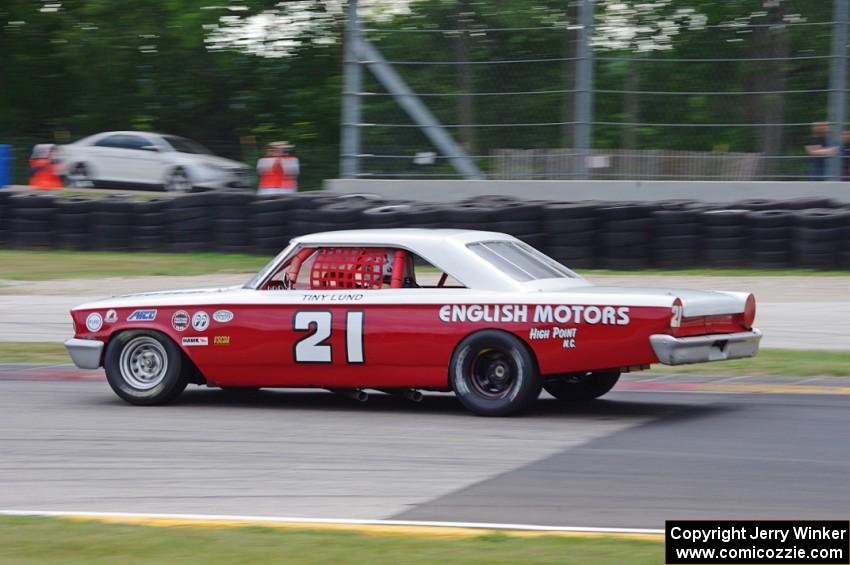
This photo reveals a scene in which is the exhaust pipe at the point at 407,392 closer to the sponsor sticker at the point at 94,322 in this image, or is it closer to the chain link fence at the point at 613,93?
the sponsor sticker at the point at 94,322

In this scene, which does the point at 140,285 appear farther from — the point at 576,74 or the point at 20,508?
the point at 20,508

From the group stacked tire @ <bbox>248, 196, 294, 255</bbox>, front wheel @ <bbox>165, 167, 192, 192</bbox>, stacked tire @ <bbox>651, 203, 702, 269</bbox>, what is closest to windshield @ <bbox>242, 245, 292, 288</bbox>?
stacked tire @ <bbox>651, 203, 702, 269</bbox>

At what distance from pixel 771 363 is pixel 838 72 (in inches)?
392

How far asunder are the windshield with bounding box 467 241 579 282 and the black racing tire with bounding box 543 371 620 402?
739mm

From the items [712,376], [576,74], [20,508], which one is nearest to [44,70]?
[576,74]

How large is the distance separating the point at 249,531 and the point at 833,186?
16.3 metres

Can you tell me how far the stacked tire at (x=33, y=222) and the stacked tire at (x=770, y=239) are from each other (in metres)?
11.2

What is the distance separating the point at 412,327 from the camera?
8.95 m

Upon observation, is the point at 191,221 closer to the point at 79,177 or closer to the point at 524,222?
the point at 524,222

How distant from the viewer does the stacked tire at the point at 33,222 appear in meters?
22.1

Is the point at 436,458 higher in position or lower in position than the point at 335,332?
lower

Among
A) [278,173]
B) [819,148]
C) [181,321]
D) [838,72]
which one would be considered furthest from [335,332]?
[278,173]

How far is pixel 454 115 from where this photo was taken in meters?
21.3

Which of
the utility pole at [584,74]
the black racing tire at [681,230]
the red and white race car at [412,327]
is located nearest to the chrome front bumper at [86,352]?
the red and white race car at [412,327]
